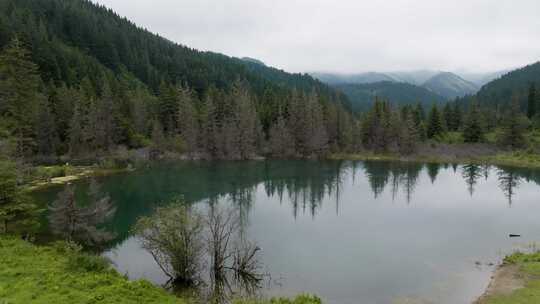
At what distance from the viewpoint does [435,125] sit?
112 meters

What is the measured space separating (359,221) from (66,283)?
95.6 feet

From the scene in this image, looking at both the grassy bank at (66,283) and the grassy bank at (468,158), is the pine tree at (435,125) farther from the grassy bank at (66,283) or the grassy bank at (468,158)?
the grassy bank at (66,283)

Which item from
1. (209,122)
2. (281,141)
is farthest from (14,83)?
(281,141)

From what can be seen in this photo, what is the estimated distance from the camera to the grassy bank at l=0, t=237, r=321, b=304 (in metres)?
17.0

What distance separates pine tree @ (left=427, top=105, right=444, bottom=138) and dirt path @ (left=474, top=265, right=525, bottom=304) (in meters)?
92.1

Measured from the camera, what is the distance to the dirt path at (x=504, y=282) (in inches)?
869

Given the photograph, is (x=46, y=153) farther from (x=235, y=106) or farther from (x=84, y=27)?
(x=84, y=27)

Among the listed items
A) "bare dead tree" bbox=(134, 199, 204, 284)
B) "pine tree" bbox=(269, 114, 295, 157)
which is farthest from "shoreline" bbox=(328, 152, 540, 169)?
"bare dead tree" bbox=(134, 199, 204, 284)

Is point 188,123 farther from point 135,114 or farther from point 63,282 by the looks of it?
point 63,282

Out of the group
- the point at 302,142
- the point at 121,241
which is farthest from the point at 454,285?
the point at 302,142

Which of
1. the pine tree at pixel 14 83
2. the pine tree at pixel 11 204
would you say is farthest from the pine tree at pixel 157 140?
the pine tree at pixel 11 204

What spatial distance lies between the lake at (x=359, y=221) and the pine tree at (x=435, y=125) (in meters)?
35.6

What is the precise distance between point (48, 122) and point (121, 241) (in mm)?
62899

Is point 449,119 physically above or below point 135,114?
below
